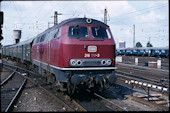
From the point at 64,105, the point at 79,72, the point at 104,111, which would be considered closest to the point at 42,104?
the point at 64,105

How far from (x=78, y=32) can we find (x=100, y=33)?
3.44 ft

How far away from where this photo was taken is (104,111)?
26.3 ft

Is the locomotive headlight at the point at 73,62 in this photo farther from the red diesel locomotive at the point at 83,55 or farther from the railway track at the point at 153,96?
the railway track at the point at 153,96

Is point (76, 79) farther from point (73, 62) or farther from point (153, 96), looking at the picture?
point (153, 96)

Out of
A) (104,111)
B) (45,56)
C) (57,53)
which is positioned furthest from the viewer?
(45,56)

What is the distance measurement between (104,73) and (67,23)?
2.81m

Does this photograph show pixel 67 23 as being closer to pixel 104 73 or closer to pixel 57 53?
pixel 57 53

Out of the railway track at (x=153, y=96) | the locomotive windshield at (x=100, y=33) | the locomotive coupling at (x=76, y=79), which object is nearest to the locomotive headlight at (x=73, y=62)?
the locomotive coupling at (x=76, y=79)

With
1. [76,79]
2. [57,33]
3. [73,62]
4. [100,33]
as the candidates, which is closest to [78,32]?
[100,33]

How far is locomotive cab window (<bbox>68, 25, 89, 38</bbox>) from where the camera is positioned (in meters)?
9.27

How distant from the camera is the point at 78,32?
9383 millimetres

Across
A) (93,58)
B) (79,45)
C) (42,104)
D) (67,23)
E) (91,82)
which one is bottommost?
(42,104)

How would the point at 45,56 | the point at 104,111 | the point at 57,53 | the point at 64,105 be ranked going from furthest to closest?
the point at 45,56
the point at 57,53
the point at 64,105
the point at 104,111

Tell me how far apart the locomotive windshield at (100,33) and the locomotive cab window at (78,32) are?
38 centimetres
